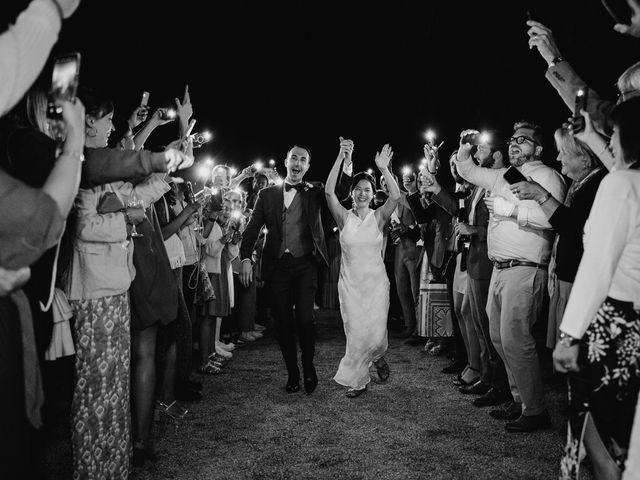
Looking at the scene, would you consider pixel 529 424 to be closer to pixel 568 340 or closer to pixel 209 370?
pixel 568 340

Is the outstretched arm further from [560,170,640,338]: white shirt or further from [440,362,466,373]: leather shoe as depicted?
[440,362,466,373]: leather shoe

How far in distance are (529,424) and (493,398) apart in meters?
0.70

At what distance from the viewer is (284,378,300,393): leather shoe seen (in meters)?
5.03

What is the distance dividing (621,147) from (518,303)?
81.8 inches

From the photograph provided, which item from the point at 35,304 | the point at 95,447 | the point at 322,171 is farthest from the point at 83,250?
the point at 322,171

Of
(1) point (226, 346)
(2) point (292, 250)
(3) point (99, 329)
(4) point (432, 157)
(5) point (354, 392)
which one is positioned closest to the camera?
(3) point (99, 329)

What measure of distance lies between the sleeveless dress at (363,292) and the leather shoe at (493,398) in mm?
1102

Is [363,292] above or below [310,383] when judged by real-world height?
above

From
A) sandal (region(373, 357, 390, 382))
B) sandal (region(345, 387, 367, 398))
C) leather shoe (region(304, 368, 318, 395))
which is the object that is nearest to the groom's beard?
sandal (region(373, 357, 390, 382))

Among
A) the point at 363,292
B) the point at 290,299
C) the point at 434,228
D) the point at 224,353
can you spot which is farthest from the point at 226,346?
the point at 434,228

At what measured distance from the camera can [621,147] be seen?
219 cm

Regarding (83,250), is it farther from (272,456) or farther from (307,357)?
(307,357)

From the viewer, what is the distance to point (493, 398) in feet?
15.2

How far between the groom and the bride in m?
0.23
